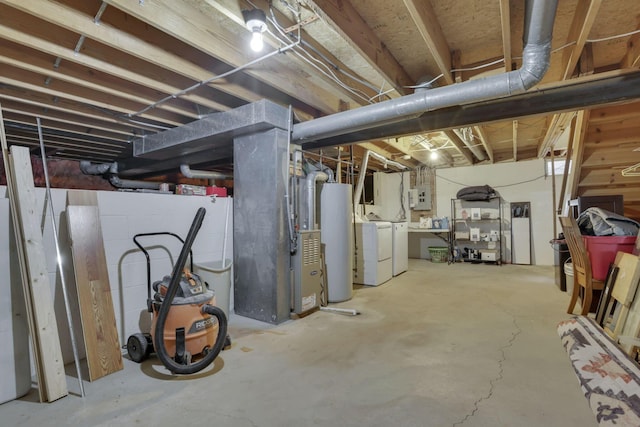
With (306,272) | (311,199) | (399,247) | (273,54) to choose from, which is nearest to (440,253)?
(399,247)

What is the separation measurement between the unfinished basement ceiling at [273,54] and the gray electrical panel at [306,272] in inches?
58.8

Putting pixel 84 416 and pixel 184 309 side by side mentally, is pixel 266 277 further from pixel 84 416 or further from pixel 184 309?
pixel 84 416

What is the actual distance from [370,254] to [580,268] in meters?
2.59

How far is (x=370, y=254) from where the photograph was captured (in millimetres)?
5070

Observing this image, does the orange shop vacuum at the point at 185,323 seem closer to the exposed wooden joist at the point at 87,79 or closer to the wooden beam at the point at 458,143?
the exposed wooden joist at the point at 87,79

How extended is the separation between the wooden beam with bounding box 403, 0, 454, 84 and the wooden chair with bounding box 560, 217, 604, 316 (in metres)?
2.05

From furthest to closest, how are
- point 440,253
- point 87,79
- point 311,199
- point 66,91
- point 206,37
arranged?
point 440,253
point 311,199
point 66,91
point 87,79
point 206,37

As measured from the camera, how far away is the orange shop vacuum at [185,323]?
2.10 m

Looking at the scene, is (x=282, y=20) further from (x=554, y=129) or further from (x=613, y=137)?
(x=554, y=129)

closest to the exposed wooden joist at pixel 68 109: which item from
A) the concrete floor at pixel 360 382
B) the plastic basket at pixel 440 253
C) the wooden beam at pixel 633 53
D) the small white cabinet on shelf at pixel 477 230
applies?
the concrete floor at pixel 360 382

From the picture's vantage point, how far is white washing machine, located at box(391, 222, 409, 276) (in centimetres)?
568

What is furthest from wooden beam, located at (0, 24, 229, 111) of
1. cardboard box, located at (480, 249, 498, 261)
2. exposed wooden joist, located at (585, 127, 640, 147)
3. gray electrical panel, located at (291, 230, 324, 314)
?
cardboard box, located at (480, 249, 498, 261)

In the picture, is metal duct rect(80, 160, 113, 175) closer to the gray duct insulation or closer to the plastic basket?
the gray duct insulation

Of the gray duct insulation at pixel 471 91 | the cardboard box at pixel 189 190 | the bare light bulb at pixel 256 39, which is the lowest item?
the cardboard box at pixel 189 190
